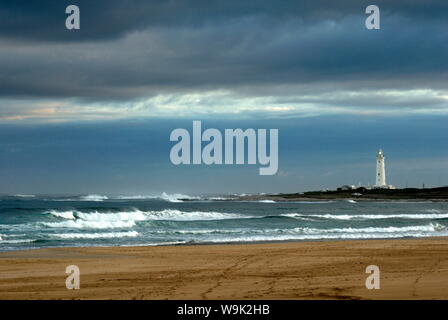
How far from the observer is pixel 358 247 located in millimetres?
22094

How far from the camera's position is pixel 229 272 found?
1562 centimetres

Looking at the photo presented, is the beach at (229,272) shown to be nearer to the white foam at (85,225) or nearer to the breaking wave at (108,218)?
the white foam at (85,225)

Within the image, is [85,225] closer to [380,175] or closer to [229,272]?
[229,272]

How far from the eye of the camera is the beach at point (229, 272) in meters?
12.6

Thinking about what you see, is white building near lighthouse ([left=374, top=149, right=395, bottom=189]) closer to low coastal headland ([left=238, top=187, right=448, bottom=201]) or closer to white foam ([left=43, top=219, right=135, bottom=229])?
low coastal headland ([left=238, top=187, right=448, bottom=201])

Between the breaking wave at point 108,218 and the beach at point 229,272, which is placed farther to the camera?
the breaking wave at point 108,218

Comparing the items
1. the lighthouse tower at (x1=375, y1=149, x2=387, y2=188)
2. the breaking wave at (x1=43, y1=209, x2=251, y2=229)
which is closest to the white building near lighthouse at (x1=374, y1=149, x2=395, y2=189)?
the lighthouse tower at (x1=375, y1=149, x2=387, y2=188)

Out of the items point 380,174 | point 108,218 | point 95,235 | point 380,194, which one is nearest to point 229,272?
point 95,235

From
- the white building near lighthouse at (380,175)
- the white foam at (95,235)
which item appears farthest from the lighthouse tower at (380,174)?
the white foam at (95,235)

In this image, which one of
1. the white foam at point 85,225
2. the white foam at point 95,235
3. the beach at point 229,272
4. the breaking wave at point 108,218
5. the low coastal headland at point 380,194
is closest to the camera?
the beach at point 229,272
